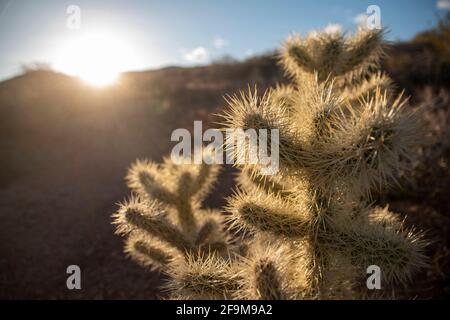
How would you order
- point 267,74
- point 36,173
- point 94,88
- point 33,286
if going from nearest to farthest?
1. point 33,286
2. point 36,173
3. point 94,88
4. point 267,74

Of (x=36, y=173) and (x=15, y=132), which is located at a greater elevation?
(x=15, y=132)

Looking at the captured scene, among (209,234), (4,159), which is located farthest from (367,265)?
Result: (4,159)

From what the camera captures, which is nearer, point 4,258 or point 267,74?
point 4,258

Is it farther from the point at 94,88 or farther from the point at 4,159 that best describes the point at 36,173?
the point at 94,88

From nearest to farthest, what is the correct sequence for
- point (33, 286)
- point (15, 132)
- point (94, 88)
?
1. point (33, 286)
2. point (15, 132)
3. point (94, 88)

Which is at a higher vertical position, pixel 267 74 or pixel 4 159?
pixel 267 74

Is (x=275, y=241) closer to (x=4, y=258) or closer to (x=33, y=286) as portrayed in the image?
(x=33, y=286)

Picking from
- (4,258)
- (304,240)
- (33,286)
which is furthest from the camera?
(4,258)

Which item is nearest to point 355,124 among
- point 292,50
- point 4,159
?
point 292,50

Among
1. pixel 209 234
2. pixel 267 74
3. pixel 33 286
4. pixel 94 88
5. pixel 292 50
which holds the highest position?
pixel 267 74
